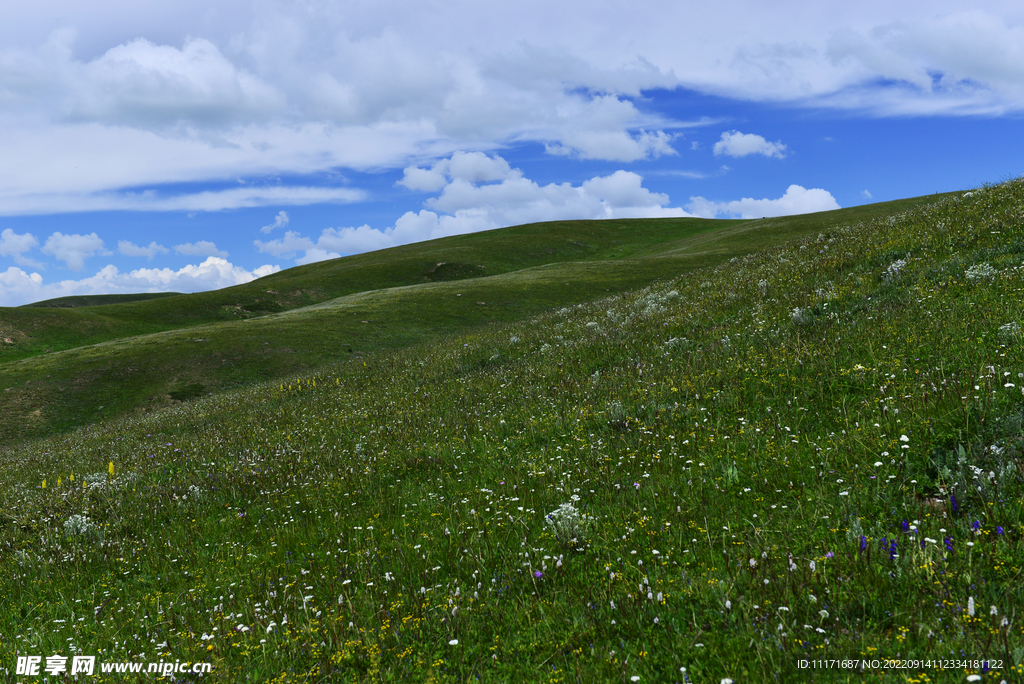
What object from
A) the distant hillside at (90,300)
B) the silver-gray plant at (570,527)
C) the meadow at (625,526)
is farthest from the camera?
the distant hillside at (90,300)

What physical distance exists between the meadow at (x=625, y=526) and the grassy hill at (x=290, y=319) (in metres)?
22.9

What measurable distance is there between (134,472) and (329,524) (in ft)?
21.5

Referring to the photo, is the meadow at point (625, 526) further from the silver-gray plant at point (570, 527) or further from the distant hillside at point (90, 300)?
the distant hillside at point (90, 300)

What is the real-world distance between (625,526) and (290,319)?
49100 millimetres

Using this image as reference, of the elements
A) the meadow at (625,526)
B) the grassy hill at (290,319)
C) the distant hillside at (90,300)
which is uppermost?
the distant hillside at (90,300)

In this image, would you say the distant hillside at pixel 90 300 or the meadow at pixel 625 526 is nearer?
the meadow at pixel 625 526

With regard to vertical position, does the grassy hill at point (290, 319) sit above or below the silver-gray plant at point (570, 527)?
above

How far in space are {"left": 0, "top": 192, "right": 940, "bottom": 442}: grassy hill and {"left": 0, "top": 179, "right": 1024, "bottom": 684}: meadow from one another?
75.2ft

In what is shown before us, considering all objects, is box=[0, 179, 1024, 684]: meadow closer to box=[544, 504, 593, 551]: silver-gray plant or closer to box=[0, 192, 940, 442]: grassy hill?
box=[544, 504, 593, 551]: silver-gray plant

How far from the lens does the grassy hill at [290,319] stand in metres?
33.3

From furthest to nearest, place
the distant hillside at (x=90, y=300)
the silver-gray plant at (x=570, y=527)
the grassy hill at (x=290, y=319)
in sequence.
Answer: the distant hillside at (x=90, y=300)
the grassy hill at (x=290, y=319)
the silver-gray plant at (x=570, y=527)

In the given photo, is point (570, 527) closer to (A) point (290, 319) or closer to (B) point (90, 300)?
(A) point (290, 319)

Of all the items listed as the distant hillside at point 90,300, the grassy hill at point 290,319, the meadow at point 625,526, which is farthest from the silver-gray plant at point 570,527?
the distant hillside at point 90,300

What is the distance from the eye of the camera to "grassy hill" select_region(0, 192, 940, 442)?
109 ft
